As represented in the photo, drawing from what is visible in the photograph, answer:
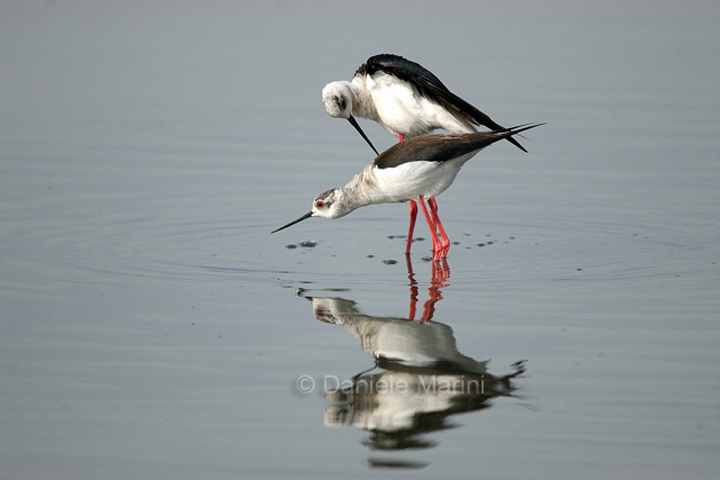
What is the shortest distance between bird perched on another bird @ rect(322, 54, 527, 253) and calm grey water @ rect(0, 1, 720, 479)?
90 centimetres

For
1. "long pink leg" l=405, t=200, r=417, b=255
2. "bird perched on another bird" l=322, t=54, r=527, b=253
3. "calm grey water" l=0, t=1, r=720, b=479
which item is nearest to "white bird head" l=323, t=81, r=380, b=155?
"bird perched on another bird" l=322, t=54, r=527, b=253

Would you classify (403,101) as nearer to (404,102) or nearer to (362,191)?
(404,102)

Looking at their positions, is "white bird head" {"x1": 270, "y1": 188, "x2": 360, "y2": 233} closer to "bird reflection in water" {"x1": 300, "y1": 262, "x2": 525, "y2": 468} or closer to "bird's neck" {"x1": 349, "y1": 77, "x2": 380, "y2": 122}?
"bird's neck" {"x1": 349, "y1": 77, "x2": 380, "y2": 122}

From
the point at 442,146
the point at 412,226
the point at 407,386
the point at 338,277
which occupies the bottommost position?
the point at 407,386

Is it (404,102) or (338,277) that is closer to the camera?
(338,277)

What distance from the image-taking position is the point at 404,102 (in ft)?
29.2

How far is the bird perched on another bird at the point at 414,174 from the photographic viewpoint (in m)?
7.88

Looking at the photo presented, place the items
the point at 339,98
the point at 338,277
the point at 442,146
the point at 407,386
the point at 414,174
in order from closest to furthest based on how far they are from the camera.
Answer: the point at 407,386, the point at 338,277, the point at 442,146, the point at 414,174, the point at 339,98

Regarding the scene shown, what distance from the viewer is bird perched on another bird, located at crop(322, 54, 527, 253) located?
8.52 meters

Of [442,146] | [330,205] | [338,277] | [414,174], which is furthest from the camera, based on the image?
[330,205]

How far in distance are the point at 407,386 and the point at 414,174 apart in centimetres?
291

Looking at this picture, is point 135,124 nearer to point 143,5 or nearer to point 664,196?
point 664,196

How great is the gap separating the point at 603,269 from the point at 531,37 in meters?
10.1

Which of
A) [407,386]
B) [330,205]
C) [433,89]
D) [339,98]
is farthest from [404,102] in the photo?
[407,386]
